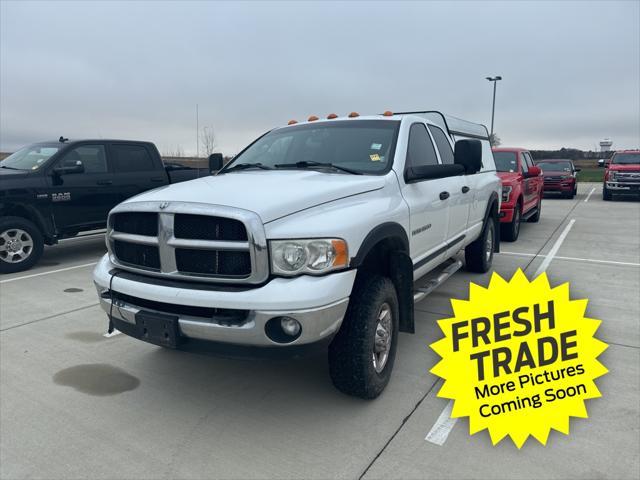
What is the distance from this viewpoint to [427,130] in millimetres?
4508

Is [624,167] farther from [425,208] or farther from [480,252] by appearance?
[425,208]

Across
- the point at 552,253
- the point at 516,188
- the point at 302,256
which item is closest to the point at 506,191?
the point at 516,188

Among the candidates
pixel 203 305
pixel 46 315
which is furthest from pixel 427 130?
pixel 46 315

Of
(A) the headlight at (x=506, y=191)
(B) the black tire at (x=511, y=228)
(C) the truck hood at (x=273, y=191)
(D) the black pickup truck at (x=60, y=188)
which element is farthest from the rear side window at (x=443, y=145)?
(B) the black tire at (x=511, y=228)

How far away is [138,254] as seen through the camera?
3049mm

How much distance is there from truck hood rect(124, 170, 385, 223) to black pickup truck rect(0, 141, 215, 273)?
4.35 metres

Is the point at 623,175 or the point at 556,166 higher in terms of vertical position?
the point at 556,166

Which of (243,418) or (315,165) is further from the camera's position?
(315,165)

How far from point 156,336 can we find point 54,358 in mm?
1679

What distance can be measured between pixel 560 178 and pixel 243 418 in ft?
59.6

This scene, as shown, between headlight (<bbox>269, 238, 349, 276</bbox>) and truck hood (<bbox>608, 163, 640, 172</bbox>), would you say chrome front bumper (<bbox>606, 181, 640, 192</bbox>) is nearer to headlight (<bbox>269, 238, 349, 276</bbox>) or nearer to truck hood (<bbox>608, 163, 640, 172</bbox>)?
truck hood (<bbox>608, 163, 640, 172</bbox>)

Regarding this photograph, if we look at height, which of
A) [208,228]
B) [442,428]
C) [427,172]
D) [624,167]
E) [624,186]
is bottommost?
[442,428]

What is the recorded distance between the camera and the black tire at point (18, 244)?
6.71 metres

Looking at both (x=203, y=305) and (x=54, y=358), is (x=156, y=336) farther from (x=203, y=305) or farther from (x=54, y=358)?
(x=54, y=358)
